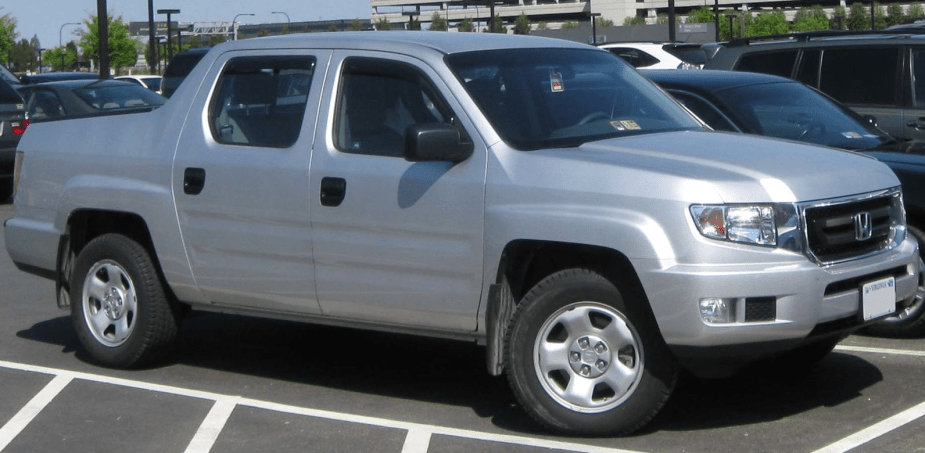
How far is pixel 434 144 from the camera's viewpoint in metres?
5.80

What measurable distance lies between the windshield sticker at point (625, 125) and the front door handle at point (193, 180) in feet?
6.82

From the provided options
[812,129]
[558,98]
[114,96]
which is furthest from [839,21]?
[558,98]

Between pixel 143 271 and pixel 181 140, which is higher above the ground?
pixel 181 140

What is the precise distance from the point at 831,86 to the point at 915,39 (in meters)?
0.73

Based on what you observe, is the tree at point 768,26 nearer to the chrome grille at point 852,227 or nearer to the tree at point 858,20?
the tree at point 858,20

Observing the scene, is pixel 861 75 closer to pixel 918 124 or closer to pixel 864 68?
pixel 864 68

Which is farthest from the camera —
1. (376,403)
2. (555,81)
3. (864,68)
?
(864,68)

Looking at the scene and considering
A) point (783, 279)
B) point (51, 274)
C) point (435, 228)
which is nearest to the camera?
point (783, 279)

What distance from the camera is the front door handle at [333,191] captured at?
6262 millimetres

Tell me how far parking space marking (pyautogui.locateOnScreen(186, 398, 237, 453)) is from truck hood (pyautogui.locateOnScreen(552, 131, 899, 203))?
77.6 inches

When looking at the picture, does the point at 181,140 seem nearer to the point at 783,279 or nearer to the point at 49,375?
the point at 49,375

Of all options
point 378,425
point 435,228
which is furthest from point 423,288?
point 378,425

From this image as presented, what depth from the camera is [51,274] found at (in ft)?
25.0

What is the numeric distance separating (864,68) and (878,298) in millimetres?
5405
